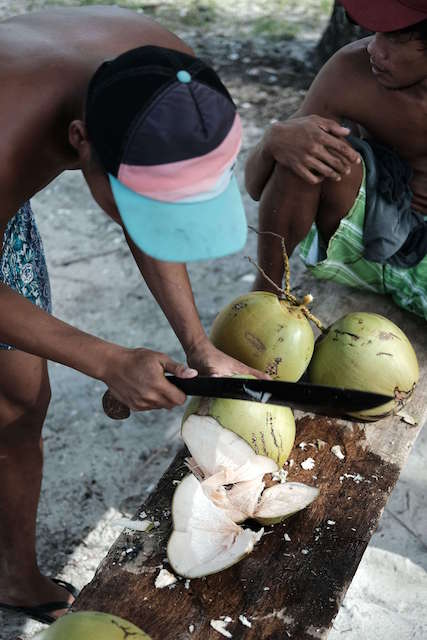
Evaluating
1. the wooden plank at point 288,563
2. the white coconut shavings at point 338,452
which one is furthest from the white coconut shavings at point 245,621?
the white coconut shavings at point 338,452

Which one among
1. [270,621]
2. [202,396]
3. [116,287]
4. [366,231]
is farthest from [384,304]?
[116,287]

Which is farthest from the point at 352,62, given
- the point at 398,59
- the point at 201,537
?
the point at 201,537

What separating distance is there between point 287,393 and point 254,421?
0.16m

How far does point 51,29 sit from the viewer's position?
Answer: 1.86 m

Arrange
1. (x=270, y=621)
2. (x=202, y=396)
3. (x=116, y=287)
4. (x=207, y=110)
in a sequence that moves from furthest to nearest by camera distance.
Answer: (x=116, y=287) → (x=202, y=396) → (x=270, y=621) → (x=207, y=110)

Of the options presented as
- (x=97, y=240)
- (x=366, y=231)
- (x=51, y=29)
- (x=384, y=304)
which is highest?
(x=51, y=29)

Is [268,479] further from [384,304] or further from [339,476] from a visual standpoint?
[384,304]

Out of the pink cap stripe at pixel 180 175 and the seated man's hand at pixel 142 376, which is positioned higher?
the pink cap stripe at pixel 180 175

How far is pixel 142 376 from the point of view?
5.68 feet

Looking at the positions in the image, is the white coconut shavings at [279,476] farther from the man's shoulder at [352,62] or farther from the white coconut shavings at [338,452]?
the man's shoulder at [352,62]

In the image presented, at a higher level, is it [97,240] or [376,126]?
[376,126]

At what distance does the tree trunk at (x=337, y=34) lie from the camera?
202 inches

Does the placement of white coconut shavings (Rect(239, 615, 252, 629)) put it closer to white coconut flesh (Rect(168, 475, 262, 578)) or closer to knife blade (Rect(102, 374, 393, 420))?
white coconut flesh (Rect(168, 475, 262, 578))

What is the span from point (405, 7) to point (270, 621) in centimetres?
166
